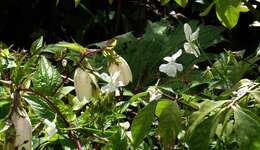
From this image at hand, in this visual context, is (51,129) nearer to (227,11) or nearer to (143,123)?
(143,123)

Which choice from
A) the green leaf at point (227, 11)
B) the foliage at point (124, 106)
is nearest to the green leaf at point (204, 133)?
the foliage at point (124, 106)

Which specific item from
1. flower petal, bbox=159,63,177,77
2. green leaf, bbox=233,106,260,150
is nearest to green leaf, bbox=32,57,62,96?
flower petal, bbox=159,63,177,77

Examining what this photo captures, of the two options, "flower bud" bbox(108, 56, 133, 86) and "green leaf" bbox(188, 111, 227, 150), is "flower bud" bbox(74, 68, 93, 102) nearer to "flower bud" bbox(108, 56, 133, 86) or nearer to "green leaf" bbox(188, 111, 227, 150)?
"flower bud" bbox(108, 56, 133, 86)

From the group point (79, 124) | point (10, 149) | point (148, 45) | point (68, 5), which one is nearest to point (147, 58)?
point (148, 45)

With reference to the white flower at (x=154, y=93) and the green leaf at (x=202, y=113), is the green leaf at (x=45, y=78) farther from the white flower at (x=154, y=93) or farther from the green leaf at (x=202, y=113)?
the green leaf at (x=202, y=113)

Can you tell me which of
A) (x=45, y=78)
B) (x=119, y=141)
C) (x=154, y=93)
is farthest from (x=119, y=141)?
(x=45, y=78)
